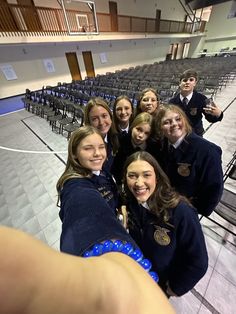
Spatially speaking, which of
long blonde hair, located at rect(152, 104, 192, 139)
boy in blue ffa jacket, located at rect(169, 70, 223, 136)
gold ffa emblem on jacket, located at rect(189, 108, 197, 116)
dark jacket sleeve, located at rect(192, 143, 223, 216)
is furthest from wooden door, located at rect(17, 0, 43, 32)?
dark jacket sleeve, located at rect(192, 143, 223, 216)

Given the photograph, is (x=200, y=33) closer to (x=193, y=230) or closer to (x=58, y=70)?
(x=58, y=70)

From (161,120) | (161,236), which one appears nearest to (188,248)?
(161,236)

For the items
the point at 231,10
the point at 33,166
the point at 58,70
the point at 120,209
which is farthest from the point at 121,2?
the point at 120,209

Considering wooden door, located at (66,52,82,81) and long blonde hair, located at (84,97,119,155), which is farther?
wooden door, located at (66,52,82,81)

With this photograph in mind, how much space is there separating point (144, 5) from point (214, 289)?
66.9ft

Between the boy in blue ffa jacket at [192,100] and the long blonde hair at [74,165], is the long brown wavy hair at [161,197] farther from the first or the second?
the boy in blue ffa jacket at [192,100]

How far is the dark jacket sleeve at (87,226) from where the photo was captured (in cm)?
53

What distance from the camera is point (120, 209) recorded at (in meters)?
1.25

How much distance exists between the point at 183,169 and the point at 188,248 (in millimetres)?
635

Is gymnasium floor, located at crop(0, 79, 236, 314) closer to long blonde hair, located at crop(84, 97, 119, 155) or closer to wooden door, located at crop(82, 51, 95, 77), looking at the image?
long blonde hair, located at crop(84, 97, 119, 155)

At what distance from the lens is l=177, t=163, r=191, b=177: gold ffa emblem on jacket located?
1.35 m

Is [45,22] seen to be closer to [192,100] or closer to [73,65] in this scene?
[73,65]

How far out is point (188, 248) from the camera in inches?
36.2

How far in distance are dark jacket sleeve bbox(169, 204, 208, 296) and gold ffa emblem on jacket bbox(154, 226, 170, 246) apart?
60mm
